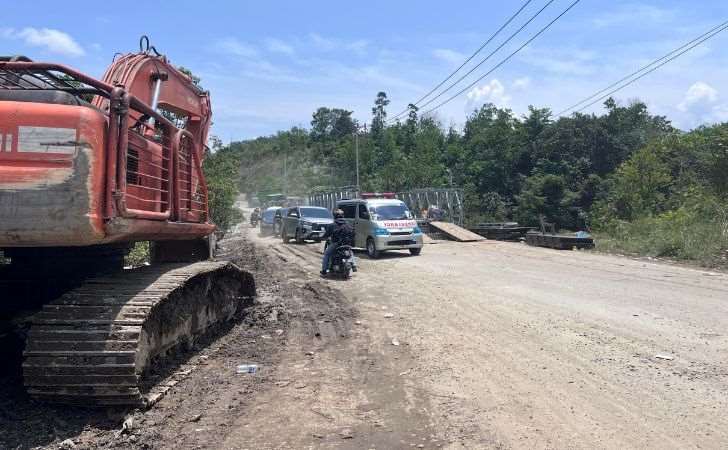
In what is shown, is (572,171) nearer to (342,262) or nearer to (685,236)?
(685,236)

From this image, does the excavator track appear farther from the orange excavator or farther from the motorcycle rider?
the motorcycle rider

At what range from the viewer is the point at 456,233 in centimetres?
2669

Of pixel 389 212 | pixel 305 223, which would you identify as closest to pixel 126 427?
pixel 389 212

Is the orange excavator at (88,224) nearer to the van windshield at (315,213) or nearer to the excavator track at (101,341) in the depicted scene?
the excavator track at (101,341)

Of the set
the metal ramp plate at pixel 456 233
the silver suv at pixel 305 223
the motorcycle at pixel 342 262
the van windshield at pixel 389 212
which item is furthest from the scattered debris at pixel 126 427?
the metal ramp plate at pixel 456 233

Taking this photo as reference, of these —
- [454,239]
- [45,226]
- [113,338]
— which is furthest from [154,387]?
[454,239]

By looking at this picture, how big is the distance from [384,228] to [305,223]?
25.4 ft

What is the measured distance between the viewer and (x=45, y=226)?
4.17m

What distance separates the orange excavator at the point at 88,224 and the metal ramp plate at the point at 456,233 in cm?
2001

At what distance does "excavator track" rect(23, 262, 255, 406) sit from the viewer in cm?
454

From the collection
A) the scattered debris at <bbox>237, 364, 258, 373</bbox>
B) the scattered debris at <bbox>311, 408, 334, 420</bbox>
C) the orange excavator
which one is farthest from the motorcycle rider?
the scattered debris at <bbox>311, 408, 334, 420</bbox>

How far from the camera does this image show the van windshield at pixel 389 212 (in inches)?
778

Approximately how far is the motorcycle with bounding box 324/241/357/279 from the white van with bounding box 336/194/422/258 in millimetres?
4264

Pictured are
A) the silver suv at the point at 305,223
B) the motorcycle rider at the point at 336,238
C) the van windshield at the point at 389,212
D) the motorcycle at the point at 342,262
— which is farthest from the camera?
the silver suv at the point at 305,223
